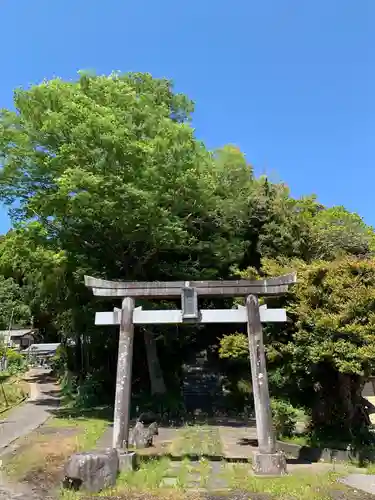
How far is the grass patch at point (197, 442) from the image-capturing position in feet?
36.0

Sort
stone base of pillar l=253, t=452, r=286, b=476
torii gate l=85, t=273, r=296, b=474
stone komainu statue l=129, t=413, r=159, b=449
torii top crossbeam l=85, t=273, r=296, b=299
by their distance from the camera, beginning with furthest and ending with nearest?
stone komainu statue l=129, t=413, r=159, b=449 < torii top crossbeam l=85, t=273, r=296, b=299 < torii gate l=85, t=273, r=296, b=474 < stone base of pillar l=253, t=452, r=286, b=476

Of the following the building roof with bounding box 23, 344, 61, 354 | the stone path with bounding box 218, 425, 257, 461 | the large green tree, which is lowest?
the stone path with bounding box 218, 425, 257, 461

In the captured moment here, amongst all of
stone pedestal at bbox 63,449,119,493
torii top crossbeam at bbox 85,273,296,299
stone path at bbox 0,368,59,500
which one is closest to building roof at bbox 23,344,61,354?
stone path at bbox 0,368,59,500

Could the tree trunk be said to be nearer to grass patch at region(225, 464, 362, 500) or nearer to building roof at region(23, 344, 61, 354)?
grass patch at region(225, 464, 362, 500)

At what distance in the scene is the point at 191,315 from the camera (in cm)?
968

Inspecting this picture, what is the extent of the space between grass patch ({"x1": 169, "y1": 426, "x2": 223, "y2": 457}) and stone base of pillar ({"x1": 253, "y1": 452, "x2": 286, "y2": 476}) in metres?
2.25

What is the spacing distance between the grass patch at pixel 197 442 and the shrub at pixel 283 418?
64.5 inches

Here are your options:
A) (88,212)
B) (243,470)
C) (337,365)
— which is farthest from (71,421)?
(337,365)

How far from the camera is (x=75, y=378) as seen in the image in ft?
86.2

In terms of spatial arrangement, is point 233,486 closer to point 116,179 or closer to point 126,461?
point 126,461

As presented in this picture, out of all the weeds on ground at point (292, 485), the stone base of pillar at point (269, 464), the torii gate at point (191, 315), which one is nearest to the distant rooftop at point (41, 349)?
the torii gate at point (191, 315)

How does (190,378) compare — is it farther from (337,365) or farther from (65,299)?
(337,365)

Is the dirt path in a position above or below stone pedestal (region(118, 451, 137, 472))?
above

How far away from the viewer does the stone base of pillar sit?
8.50 meters
